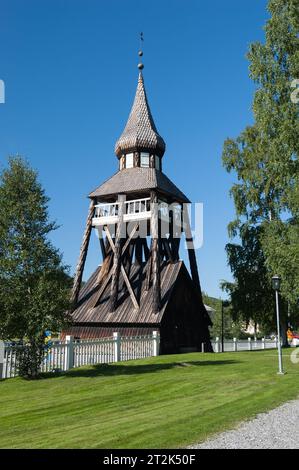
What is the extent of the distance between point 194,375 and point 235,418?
6.88 metres

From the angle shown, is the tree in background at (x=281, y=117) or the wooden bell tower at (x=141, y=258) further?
the wooden bell tower at (x=141, y=258)

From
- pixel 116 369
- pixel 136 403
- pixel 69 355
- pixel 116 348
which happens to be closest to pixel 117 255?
pixel 116 348

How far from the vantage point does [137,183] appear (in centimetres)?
3353

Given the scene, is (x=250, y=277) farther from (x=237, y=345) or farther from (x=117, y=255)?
(x=117, y=255)

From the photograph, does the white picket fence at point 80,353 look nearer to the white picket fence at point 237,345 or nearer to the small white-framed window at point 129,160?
the white picket fence at point 237,345

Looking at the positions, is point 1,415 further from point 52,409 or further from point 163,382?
point 163,382

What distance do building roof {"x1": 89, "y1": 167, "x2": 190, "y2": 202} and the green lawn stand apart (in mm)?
16664

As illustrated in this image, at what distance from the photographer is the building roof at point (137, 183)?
32938mm

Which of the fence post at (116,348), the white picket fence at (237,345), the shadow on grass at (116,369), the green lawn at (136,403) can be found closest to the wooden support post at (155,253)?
the fence post at (116,348)

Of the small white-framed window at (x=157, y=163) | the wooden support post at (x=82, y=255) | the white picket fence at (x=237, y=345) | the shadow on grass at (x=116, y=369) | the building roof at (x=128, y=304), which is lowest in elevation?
the white picket fence at (x=237, y=345)

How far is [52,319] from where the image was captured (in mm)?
15648

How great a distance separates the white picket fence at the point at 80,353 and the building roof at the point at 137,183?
11552mm

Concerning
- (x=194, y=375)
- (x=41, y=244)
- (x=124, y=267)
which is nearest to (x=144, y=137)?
(x=124, y=267)

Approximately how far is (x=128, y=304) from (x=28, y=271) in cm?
1510
